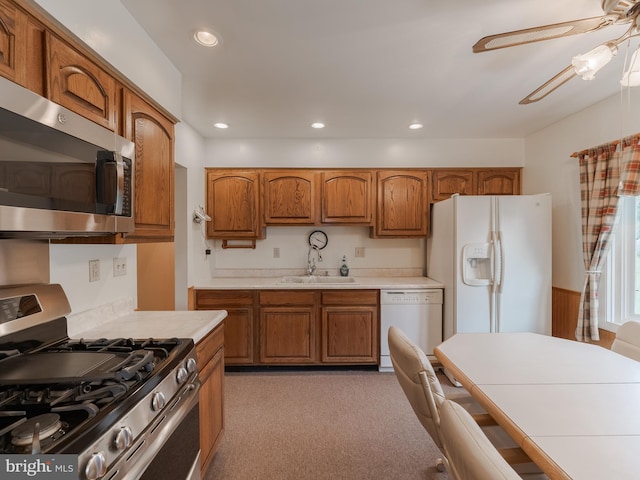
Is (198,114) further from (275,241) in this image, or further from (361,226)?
(361,226)

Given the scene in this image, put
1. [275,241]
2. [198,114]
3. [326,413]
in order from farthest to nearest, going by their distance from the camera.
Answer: [275,241]
[198,114]
[326,413]

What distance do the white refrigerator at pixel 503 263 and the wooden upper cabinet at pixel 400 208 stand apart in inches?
22.5

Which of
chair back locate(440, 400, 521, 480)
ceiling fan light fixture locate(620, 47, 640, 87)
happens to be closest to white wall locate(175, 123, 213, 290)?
chair back locate(440, 400, 521, 480)

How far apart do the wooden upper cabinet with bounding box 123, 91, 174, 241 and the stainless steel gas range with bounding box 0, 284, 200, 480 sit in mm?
489

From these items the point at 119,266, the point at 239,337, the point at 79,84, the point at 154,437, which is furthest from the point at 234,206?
the point at 154,437

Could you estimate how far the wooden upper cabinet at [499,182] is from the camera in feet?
11.1

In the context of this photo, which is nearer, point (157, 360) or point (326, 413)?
point (157, 360)

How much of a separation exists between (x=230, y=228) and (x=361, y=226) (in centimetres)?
144

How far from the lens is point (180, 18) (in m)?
1.51

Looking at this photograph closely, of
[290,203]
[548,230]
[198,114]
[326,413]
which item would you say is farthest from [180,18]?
[548,230]

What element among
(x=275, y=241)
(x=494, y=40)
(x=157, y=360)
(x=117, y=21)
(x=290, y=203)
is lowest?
(x=157, y=360)

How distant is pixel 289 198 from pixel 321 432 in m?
2.16

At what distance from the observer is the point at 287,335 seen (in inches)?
118

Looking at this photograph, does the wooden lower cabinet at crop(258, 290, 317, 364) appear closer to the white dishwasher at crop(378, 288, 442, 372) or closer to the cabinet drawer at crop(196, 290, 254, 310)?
the cabinet drawer at crop(196, 290, 254, 310)
